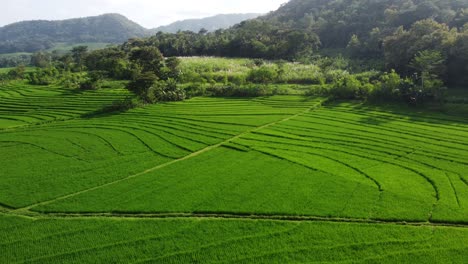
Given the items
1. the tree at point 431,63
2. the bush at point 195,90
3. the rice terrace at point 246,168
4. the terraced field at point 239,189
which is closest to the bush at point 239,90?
the rice terrace at point 246,168

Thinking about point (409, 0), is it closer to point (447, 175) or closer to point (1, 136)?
point (447, 175)

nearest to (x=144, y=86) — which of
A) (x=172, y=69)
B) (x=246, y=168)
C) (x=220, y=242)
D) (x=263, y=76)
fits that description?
(x=172, y=69)

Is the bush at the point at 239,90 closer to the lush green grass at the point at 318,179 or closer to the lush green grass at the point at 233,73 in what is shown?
the lush green grass at the point at 233,73

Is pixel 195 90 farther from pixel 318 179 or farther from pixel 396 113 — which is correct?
pixel 318 179

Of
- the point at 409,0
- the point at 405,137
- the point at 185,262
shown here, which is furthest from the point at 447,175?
the point at 409,0

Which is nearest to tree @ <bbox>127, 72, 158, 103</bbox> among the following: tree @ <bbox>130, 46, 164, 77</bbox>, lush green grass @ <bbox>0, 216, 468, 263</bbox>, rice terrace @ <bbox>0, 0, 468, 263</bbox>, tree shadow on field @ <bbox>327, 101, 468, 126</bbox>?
rice terrace @ <bbox>0, 0, 468, 263</bbox>
